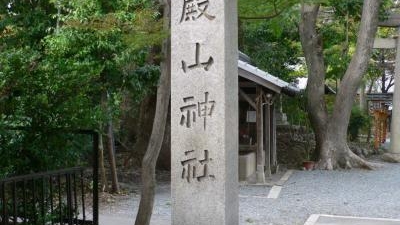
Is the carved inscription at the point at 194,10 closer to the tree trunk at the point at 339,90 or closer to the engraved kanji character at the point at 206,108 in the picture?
the engraved kanji character at the point at 206,108

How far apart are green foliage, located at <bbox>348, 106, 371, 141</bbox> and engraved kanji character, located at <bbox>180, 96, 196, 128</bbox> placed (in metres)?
23.1

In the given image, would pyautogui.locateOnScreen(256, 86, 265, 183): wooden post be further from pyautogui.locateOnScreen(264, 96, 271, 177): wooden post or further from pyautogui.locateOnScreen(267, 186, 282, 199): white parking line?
pyautogui.locateOnScreen(264, 96, 271, 177): wooden post

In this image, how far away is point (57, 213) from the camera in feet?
19.4

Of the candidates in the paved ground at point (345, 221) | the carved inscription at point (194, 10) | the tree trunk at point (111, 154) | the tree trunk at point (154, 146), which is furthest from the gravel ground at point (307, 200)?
the carved inscription at point (194, 10)

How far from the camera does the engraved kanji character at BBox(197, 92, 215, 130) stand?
5781 mm

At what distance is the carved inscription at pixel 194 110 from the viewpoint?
A: 5.80 m

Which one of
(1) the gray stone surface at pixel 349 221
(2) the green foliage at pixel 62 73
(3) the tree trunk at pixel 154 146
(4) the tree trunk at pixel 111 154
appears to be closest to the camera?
(2) the green foliage at pixel 62 73

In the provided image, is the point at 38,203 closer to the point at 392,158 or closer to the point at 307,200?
the point at 307,200

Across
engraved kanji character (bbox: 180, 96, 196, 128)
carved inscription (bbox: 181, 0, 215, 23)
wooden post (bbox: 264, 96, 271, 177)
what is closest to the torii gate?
wooden post (bbox: 264, 96, 271, 177)

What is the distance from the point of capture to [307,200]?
41.0 ft

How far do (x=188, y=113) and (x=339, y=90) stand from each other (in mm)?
14361

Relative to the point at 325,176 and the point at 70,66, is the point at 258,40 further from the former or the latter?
the point at 70,66

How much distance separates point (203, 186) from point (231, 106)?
0.88 m

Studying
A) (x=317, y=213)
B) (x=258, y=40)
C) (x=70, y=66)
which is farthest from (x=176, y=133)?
(x=258, y=40)
